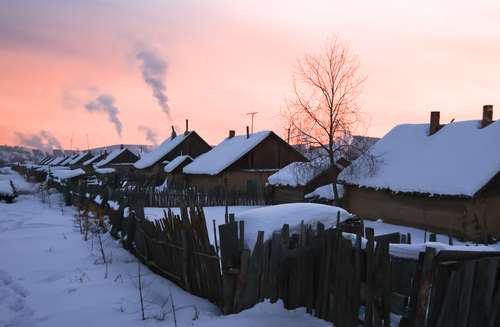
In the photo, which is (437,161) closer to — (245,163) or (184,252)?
A: (184,252)

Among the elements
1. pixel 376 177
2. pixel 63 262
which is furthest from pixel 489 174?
pixel 63 262

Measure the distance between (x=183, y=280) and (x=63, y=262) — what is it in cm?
322

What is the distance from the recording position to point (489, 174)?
31.5 ft

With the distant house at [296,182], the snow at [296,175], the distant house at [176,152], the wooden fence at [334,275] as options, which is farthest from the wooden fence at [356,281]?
the distant house at [176,152]

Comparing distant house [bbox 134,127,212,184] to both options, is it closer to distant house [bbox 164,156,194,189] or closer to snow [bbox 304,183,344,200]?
distant house [bbox 164,156,194,189]

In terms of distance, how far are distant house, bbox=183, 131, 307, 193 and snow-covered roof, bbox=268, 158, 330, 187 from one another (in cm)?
336

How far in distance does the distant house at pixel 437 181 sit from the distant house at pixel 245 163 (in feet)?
29.8

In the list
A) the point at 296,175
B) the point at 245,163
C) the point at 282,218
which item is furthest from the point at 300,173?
the point at 282,218

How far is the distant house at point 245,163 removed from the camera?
73.3ft

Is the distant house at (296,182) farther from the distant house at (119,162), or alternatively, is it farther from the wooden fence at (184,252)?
the distant house at (119,162)

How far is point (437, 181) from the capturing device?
10461mm

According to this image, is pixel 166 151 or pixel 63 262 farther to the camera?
pixel 166 151

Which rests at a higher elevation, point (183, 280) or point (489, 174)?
point (489, 174)

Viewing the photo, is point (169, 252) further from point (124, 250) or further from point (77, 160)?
point (77, 160)
